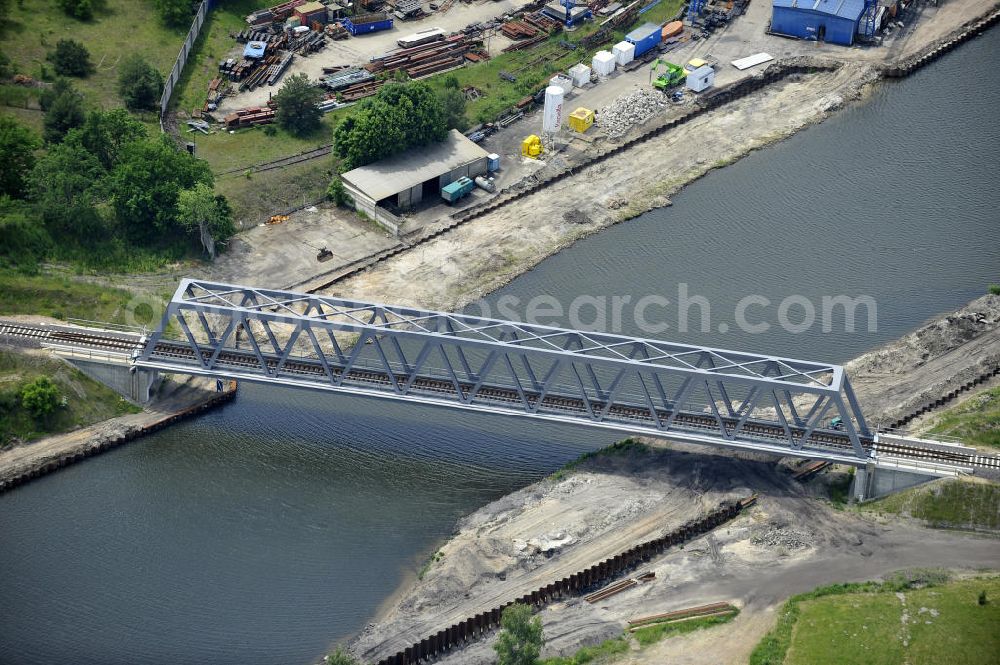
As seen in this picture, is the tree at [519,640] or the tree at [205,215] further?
the tree at [205,215]

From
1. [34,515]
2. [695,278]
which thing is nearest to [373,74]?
[695,278]

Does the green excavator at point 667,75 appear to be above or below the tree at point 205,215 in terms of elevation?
above

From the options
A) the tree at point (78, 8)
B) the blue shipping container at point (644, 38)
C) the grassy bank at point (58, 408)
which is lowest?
the grassy bank at point (58, 408)

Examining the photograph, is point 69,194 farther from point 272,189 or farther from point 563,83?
point 563,83

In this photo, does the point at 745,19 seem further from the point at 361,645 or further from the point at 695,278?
the point at 361,645

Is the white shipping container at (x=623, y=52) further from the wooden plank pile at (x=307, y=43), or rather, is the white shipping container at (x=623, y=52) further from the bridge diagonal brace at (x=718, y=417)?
the bridge diagonal brace at (x=718, y=417)

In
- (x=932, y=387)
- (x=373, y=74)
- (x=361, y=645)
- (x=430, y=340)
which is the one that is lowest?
(x=361, y=645)

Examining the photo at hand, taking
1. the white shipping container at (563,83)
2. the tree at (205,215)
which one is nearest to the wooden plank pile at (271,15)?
the white shipping container at (563,83)

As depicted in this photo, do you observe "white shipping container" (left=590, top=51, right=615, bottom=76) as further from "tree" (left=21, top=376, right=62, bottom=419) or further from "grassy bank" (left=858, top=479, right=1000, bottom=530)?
"tree" (left=21, top=376, right=62, bottom=419)
